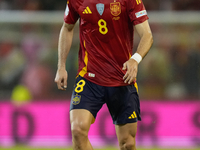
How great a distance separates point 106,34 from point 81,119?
85 cm

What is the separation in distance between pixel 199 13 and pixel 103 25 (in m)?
3.81

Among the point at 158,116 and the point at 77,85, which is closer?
the point at 77,85

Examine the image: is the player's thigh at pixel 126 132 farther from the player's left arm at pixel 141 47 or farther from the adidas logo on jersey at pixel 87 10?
the adidas logo on jersey at pixel 87 10

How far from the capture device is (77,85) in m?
3.53

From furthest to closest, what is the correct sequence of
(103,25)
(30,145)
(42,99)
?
(42,99), (30,145), (103,25)

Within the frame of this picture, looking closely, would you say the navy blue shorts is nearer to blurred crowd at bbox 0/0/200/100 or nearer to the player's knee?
the player's knee

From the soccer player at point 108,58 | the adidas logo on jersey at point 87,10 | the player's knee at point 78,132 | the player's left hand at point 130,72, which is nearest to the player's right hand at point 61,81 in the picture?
the soccer player at point 108,58

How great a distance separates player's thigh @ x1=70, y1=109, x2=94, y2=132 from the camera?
10.5 feet

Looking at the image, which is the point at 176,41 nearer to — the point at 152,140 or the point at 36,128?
the point at 152,140

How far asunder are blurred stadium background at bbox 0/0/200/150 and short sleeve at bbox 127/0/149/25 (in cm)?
297

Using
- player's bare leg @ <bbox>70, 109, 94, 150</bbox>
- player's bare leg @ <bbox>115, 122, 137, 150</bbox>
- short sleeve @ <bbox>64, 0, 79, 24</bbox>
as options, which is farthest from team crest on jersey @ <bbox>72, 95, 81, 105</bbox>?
short sleeve @ <bbox>64, 0, 79, 24</bbox>

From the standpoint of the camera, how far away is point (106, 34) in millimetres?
3486

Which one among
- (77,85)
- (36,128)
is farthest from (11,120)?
(77,85)

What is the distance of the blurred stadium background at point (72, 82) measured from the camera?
604 cm
